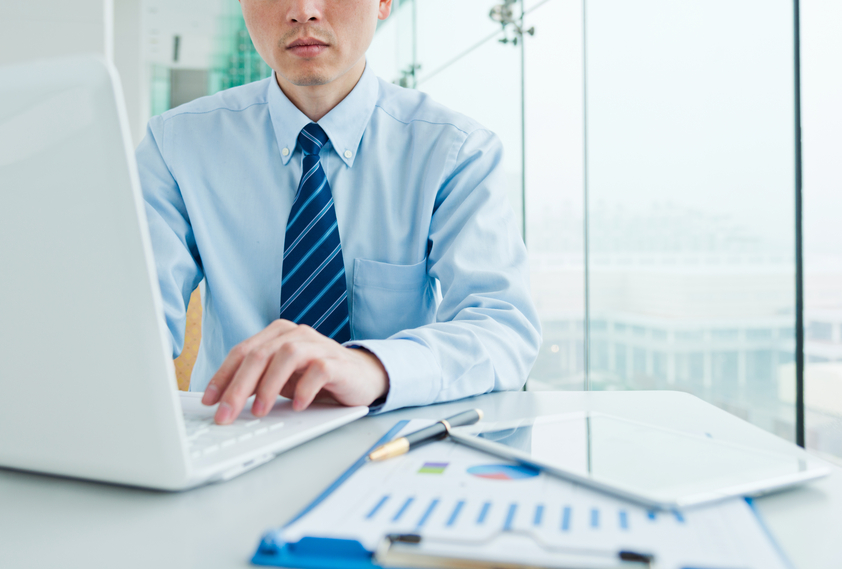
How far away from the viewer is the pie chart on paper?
472mm

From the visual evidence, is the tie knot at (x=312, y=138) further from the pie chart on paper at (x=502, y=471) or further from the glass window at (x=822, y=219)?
the glass window at (x=822, y=219)

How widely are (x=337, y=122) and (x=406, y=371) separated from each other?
65 centimetres

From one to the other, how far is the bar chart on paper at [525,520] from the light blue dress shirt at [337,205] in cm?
61

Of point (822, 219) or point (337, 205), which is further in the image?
point (822, 219)

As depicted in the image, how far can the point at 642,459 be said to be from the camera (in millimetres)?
490

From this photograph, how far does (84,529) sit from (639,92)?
10.0ft

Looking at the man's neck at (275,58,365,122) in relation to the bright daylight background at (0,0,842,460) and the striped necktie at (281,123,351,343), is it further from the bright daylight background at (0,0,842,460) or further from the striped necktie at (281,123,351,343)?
the bright daylight background at (0,0,842,460)

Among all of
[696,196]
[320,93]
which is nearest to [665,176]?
[696,196]

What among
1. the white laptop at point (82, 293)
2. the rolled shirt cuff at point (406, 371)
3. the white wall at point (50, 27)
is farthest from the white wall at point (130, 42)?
the white laptop at point (82, 293)

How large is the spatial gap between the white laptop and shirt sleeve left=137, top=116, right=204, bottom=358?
61 cm

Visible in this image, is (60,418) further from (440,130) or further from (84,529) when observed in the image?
(440,130)

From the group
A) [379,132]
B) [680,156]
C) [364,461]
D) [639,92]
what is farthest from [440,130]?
[639,92]

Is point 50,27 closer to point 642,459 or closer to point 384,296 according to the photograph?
point 384,296

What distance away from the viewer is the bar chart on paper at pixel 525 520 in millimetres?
338
